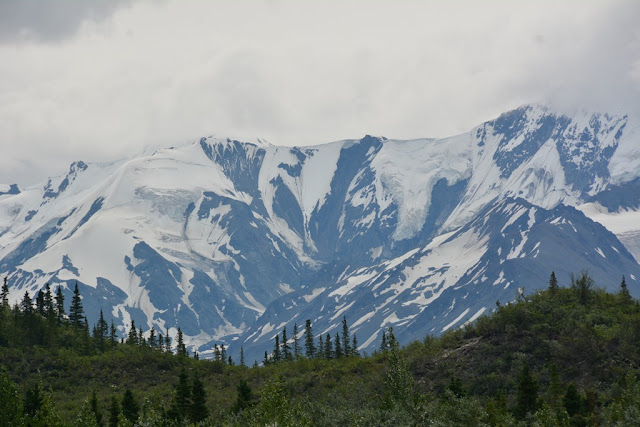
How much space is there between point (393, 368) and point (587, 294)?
59.5 meters

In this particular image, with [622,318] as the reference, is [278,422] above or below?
below

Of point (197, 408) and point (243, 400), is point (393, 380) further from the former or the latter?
point (197, 408)

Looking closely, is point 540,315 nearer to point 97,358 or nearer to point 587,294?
point 587,294

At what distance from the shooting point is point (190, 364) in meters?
183

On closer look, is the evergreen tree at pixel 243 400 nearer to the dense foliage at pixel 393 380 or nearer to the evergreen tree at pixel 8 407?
the dense foliage at pixel 393 380

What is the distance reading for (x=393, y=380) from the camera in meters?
106

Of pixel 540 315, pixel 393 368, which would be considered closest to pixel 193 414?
pixel 393 368

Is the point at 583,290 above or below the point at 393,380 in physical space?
above

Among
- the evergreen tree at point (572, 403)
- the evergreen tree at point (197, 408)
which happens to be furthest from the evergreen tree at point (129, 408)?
the evergreen tree at point (572, 403)

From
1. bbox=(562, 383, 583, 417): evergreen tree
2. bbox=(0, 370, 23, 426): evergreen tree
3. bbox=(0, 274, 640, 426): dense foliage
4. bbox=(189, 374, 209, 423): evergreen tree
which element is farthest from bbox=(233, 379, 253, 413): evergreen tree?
bbox=(0, 370, 23, 426): evergreen tree

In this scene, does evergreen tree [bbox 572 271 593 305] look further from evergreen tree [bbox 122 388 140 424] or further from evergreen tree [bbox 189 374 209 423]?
evergreen tree [bbox 122 388 140 424]

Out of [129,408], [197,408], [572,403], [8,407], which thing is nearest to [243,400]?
[197,408]

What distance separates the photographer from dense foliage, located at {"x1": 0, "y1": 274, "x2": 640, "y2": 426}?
95.4m

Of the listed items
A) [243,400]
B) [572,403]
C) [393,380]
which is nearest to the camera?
[393,380]
